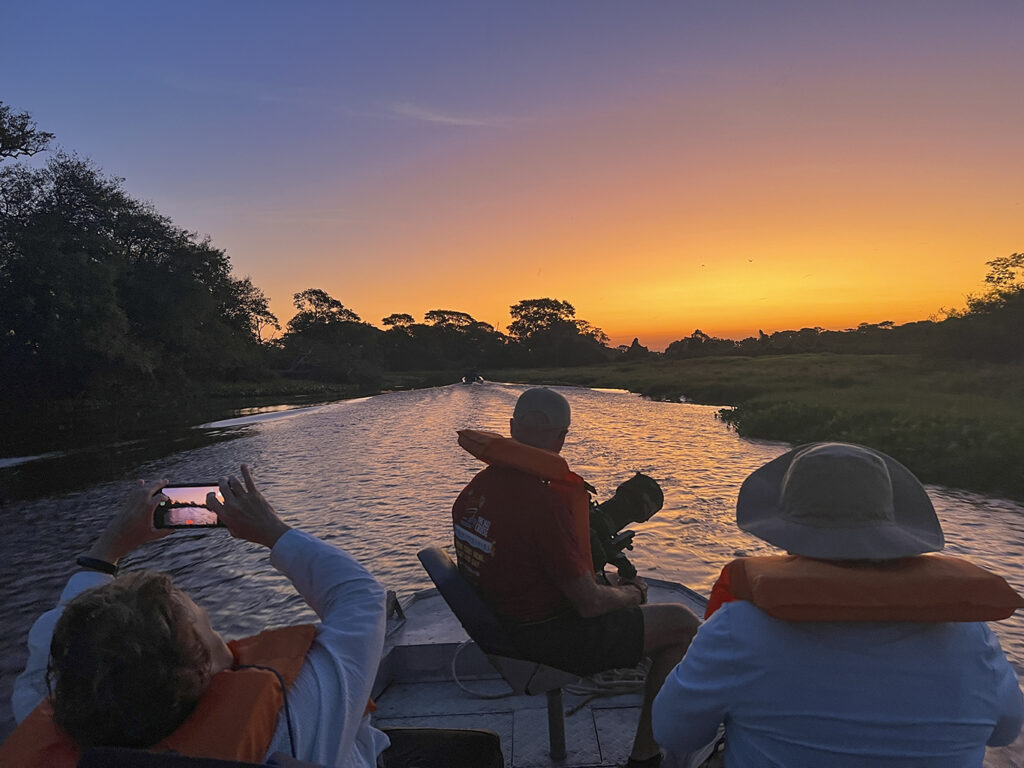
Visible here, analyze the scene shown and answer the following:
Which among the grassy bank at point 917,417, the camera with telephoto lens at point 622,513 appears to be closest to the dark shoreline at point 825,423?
the grassy bank at point 917,417

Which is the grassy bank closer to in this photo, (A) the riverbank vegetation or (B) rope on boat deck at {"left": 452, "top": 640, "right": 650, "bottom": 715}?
(A) the riverbank vegetation

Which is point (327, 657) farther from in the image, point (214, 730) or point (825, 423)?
point (825, 423)

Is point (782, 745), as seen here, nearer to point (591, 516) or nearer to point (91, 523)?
point (591, 516)

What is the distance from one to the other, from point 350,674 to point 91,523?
41.4ft

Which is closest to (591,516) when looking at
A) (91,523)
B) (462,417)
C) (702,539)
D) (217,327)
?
(702,539)

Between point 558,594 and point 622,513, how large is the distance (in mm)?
916

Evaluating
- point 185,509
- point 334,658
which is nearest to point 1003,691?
point 334,658

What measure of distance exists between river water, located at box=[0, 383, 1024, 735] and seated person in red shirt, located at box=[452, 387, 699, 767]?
518cm

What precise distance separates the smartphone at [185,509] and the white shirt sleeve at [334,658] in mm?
316

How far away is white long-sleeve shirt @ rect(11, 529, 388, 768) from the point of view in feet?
A: 4.48

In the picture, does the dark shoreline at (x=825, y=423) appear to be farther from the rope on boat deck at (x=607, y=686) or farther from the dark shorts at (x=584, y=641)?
the dark shorts at (x=584, y=641)

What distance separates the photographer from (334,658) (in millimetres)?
1456

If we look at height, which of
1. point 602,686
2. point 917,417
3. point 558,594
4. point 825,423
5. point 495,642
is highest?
point 558,594

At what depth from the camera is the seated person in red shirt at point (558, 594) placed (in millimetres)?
2807
